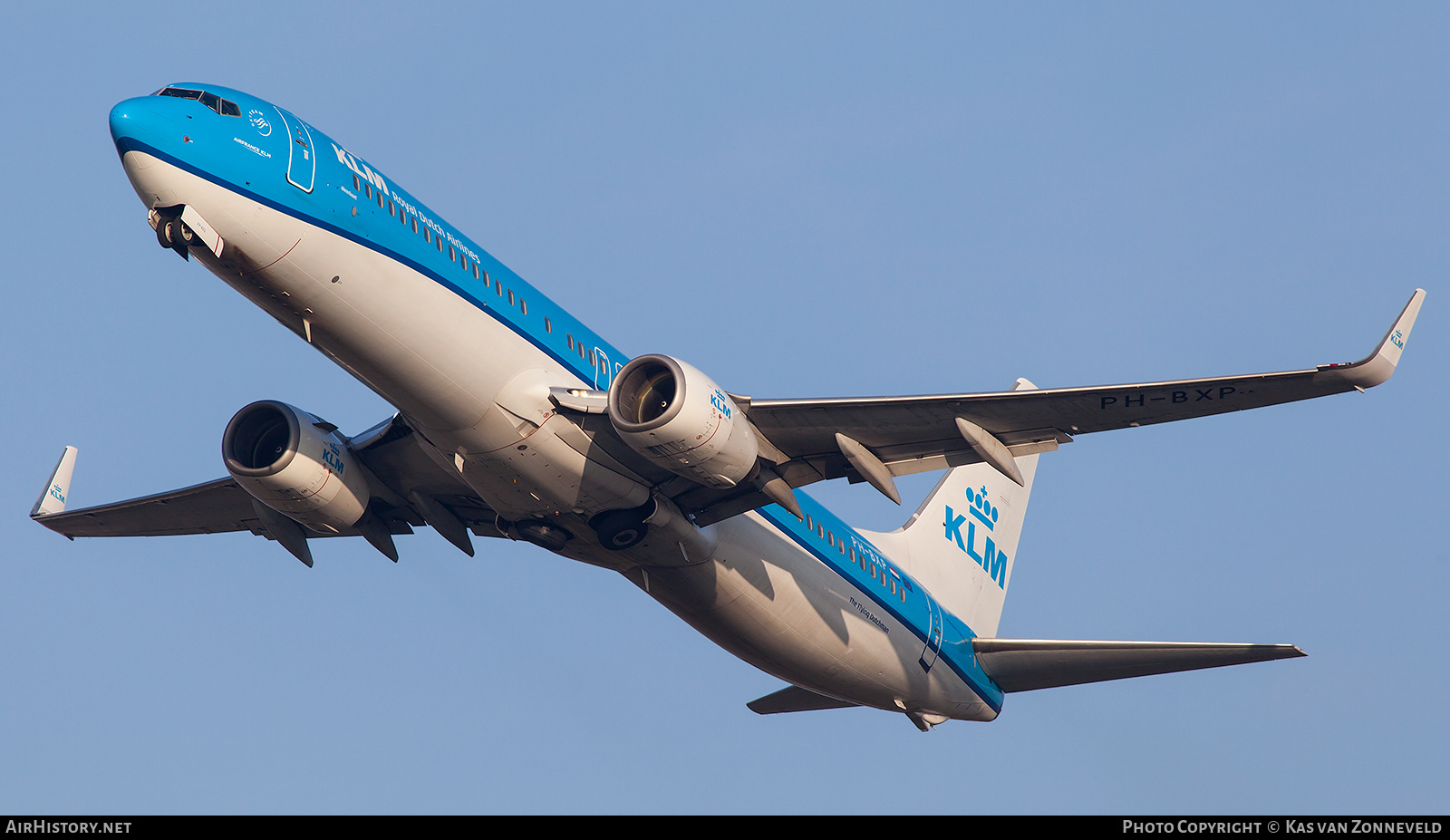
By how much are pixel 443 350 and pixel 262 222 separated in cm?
361

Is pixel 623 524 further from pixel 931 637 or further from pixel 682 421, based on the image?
pixel 931 637

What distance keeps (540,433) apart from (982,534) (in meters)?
19.3

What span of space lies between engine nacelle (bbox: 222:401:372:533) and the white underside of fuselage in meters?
2.85

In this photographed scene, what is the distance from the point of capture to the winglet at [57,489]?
32750mm

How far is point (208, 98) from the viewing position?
75.5ft

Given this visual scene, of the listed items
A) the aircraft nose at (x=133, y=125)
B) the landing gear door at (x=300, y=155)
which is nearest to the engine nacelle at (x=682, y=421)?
the landing gear door at (x=300, y=155)

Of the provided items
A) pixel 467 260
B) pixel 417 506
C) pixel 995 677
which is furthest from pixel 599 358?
pixel 995 677

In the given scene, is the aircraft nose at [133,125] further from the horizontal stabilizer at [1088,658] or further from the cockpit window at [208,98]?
the horizontal stabilizer at [1088,658]

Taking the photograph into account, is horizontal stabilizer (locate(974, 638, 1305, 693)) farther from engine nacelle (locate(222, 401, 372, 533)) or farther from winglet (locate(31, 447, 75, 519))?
winglet (locate(31, 447, 75, 519))

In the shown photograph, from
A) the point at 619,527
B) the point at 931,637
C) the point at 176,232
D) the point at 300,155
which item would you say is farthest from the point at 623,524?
the point at 931,637

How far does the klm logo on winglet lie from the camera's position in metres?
39.6

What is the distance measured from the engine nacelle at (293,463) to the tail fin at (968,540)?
1328cm

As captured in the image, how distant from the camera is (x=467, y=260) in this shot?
25.3 m
